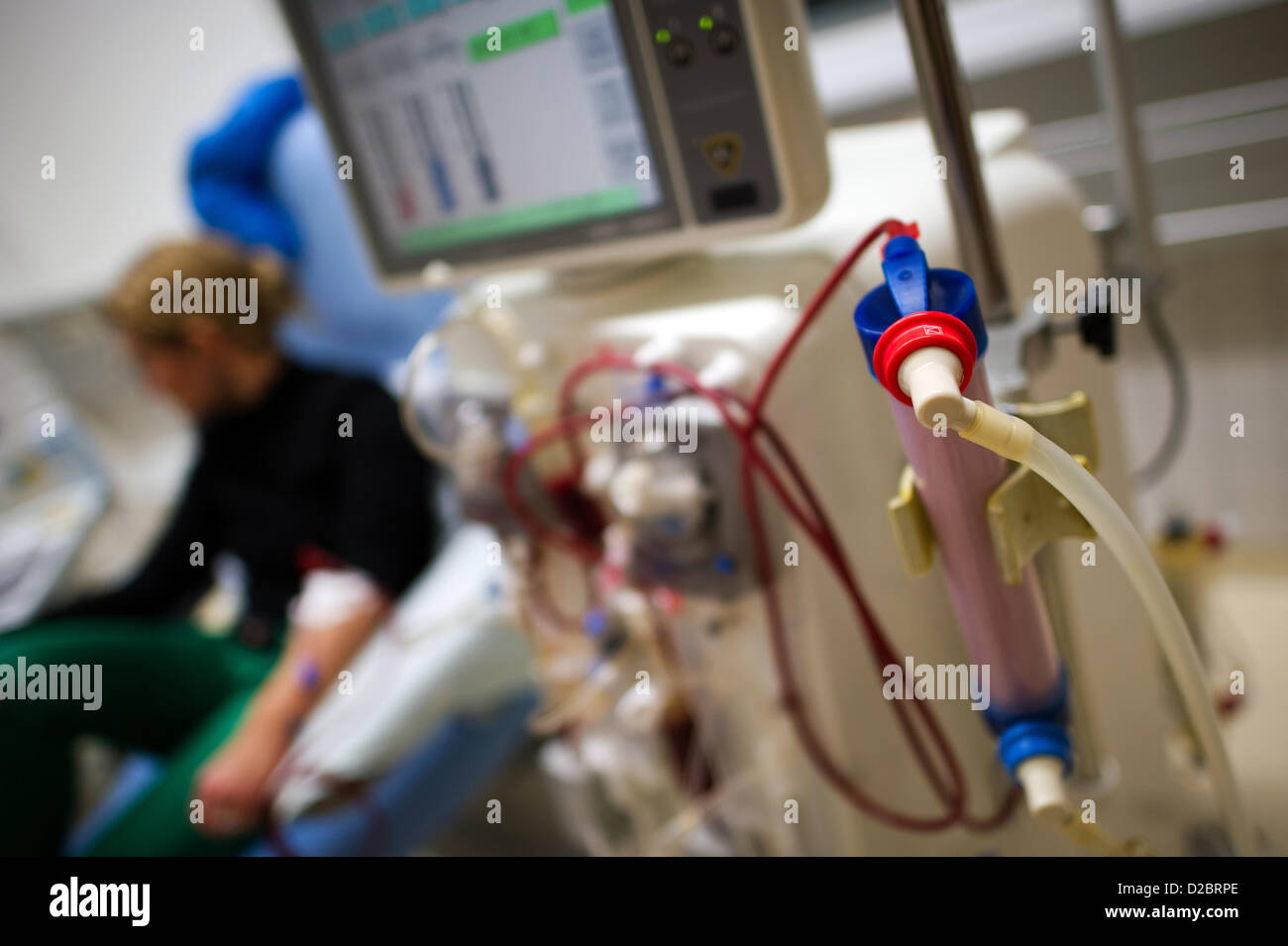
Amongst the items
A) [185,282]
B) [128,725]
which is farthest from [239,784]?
[185,282]

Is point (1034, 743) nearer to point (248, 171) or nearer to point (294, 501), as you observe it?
point (294, 501)

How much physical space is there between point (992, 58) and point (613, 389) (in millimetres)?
1071

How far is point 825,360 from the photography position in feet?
2.25

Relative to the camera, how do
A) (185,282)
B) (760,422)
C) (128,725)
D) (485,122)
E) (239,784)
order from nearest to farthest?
(760,422)
(485,122)
(239,784)
(128,725)
(185,282)

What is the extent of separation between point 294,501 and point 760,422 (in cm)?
124

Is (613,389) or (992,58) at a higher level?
(992,58)

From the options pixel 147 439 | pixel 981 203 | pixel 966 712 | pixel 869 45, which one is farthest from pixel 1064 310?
pixel 147 439

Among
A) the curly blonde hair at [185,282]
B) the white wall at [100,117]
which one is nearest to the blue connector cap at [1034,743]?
the curly blonde hair at [185,282]

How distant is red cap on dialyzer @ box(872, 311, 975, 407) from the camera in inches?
15.9

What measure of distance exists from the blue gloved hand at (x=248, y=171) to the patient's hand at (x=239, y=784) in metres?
0.92

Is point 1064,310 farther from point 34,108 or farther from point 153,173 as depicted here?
point 34,108

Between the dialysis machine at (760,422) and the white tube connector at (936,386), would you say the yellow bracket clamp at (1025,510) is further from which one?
the white tube connector at (936,386)

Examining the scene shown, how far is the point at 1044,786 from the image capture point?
52 centimetres

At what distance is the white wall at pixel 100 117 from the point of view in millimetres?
2352
